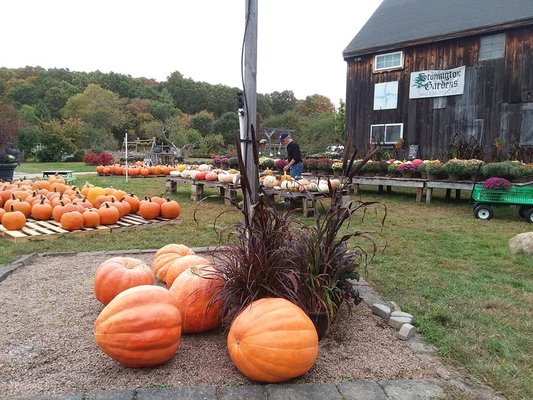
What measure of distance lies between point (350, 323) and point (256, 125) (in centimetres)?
150

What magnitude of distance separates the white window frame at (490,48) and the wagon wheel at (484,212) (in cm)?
686

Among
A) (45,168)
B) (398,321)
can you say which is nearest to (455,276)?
(398,321)

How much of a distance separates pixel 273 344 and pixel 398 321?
1125 mm

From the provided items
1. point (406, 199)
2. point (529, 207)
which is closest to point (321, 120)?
point (406, 199)

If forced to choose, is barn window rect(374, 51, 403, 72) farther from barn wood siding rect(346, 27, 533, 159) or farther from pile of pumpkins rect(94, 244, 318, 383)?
pile of pumpkins rect(94, 244, 318, 383)

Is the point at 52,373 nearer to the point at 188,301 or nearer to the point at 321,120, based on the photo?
the point at 188,301

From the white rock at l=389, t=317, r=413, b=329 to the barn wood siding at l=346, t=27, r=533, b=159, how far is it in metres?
11.0

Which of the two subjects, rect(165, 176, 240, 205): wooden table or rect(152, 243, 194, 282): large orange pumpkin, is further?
rect(165, 176, 240, 205): wooden table

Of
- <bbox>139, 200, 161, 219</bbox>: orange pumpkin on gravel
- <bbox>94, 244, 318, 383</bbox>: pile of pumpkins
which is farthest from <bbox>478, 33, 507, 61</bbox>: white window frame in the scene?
<bbox>94, 244, 318, 383</bbox>: pile of pumpkins

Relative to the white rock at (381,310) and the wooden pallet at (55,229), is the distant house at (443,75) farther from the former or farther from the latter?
the white rock at (381,310)

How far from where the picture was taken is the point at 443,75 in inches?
536

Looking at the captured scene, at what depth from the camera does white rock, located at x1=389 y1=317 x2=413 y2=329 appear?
2859mm

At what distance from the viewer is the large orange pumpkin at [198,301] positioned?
8.66 ft

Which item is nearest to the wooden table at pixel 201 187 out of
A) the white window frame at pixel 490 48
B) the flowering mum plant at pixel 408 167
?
the flowering mum plant at pixel 408 167
